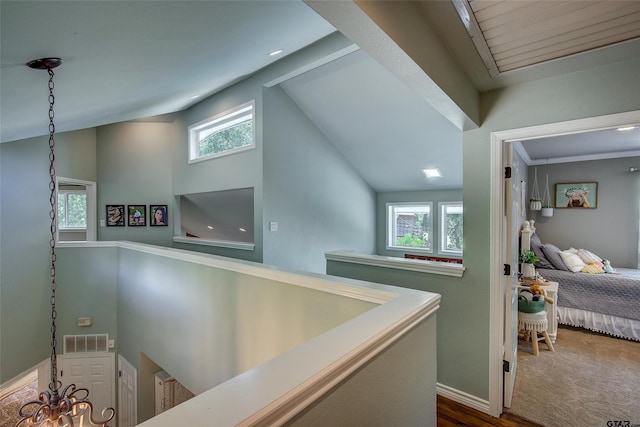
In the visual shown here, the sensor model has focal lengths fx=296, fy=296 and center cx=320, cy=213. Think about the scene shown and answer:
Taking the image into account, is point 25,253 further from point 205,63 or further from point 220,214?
point 205,63

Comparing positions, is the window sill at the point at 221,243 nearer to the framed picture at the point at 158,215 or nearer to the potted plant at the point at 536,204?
the framed picture at the point at 158,215

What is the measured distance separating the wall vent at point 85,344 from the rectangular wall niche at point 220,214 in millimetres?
2676

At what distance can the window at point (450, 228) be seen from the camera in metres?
5.14

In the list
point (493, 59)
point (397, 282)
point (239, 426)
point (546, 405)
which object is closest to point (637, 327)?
point (546, 405)

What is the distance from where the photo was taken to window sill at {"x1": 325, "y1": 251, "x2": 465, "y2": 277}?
93.5 inches

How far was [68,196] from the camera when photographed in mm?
6879

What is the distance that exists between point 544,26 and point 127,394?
20.4 feet

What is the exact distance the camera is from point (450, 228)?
5238mm

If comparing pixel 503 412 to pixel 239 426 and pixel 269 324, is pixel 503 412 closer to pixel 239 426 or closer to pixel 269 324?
pixel 269 324

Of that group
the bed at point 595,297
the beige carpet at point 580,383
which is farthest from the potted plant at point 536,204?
the beige carpet at point 580,383

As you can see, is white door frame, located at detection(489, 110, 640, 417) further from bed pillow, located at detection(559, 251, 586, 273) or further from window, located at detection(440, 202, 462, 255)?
window, located at detection(440, 202, 462, 255)

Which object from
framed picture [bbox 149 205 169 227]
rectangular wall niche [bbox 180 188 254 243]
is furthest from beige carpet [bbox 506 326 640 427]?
framed picture [bbox 149 205 169 227]

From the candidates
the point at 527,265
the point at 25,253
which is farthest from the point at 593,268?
the point at 25,253

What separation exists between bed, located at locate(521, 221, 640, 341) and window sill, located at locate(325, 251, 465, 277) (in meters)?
2.12
